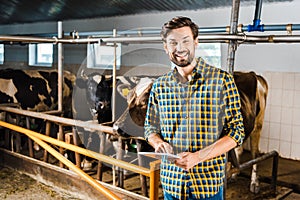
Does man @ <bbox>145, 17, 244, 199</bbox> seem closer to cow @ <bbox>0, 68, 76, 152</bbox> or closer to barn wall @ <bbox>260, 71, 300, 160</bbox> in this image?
barn wall @ <bbox>260, 71, 300, 160</bbox>

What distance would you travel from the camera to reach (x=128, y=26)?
6.02m

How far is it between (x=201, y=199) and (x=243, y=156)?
128 inches

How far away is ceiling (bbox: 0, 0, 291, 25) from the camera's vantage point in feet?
16.7

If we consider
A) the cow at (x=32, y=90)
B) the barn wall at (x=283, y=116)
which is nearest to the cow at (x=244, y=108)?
the barn wall at (x=283, y=116)

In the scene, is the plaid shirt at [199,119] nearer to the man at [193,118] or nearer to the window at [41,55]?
the man at [193,118]

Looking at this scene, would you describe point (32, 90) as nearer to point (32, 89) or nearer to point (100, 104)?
point (32, 89)

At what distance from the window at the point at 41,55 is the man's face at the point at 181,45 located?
670cm

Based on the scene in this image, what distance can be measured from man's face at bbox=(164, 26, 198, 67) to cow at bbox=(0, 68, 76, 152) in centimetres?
344

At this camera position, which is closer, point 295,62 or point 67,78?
point 295,62

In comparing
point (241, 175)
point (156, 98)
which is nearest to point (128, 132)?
point (156, 98)

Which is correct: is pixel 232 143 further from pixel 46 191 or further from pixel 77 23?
pixel 77 23

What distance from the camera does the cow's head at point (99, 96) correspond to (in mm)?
3656

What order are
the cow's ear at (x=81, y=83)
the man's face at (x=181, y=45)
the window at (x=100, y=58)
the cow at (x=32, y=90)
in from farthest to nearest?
the window at (x=100, y=58), the cow at (x=32, y=90), the cow's ear at (x=81, y=83), the man's face at (x=181, y=45)

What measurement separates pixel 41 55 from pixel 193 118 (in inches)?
280
